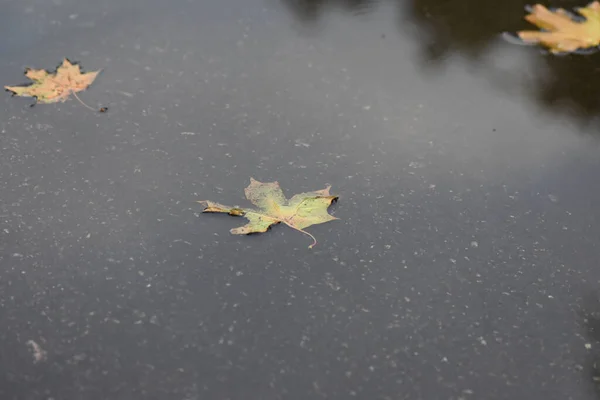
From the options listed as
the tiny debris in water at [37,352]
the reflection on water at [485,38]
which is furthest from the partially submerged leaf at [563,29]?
the tiny debris in water at [37,352]

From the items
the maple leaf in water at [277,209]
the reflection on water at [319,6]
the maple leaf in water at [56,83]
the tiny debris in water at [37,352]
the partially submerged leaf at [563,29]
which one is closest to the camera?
the tiny debris in water at [37,352]

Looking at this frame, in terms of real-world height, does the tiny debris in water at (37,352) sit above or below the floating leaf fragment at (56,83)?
below

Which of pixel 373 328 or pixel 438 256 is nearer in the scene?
pixel 373 328

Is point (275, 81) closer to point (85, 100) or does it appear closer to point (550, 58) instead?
point (85, 100)

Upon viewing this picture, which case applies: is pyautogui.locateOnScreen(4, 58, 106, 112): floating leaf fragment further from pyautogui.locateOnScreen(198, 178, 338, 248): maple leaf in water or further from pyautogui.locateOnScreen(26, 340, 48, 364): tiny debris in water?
pyautogui.locateOnScreen(26, 340, 48, 364): tiny debris in water

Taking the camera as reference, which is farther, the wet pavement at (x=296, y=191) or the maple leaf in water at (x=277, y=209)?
the maple leaf in water at (x=277, y=209)

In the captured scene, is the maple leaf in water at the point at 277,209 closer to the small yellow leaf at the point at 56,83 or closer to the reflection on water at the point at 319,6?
the small yellow leaf at the point at 56,83

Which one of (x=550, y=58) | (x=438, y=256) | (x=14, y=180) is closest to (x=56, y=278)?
(x=14, y=180)
